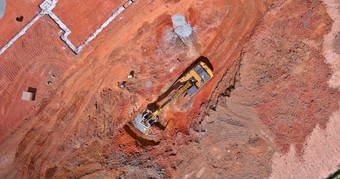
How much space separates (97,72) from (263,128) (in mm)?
9742

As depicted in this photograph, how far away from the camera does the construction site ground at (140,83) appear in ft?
40.2

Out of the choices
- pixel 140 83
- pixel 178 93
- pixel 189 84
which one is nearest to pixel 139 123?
pixel 140 83

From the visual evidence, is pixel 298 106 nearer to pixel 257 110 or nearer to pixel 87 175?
pixel 257 110

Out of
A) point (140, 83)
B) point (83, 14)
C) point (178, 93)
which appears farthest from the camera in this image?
point (140, 83)

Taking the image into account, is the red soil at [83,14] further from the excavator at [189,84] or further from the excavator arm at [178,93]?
the excavator arm at [178,93]

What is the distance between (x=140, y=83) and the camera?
13375mm

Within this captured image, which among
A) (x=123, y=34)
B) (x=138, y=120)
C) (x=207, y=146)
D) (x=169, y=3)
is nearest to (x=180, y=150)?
(x=207, y=146)

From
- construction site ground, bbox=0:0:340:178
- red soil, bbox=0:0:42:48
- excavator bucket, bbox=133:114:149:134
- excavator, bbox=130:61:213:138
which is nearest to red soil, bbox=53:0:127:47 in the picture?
construction site ground, bbox=0:0:340:178

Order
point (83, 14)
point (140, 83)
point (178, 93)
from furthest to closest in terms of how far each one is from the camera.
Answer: point (140, 83)
point (83, 14)
point (178, 93)

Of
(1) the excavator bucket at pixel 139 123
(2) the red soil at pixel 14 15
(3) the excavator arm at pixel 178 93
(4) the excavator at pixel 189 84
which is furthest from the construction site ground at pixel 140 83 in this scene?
(3) the excavator arm at pixel 178 93

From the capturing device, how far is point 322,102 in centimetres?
1155

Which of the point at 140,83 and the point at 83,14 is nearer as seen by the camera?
the point at 83,14

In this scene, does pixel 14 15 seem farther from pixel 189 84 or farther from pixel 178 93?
pixel 189 84

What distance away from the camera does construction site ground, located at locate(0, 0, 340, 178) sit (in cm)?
1224
